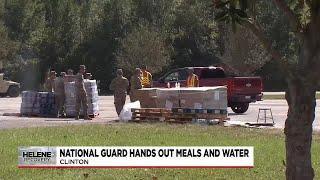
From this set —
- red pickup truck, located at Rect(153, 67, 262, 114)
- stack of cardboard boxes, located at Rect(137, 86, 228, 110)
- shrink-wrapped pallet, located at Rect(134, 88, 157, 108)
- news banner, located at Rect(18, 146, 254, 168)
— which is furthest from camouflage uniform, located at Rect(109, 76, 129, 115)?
news banner, located at Rect(18, 146, 254, 168)

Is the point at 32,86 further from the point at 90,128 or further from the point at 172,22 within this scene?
the point at 90,128

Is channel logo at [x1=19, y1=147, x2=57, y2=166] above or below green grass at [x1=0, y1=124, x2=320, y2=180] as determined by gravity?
above

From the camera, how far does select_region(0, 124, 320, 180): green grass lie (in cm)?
877

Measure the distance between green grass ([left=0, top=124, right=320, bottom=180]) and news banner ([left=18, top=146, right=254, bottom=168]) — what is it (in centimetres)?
14

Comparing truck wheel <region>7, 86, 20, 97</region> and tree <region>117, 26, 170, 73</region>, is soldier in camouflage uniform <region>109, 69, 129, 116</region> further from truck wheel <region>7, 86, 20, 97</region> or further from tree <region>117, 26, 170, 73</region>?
tree <region>117, 26, 170, 73</region>

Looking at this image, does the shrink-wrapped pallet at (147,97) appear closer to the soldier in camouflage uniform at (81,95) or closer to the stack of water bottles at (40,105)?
the soldier in camouflage uniform at (81,95)

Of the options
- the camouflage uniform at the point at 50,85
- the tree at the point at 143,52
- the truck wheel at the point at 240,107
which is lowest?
the truck wheel at the point at 240,107

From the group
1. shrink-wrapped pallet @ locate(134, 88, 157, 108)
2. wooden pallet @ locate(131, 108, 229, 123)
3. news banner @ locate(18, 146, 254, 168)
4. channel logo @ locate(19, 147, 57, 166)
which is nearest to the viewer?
news banner @ locate(18, 146, 254, 168)

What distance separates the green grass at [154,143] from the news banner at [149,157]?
5.6 inches

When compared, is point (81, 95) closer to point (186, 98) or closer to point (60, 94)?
point (60, 94)

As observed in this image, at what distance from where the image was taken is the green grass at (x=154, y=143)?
28.8ft

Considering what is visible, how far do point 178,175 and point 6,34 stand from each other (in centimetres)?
5204

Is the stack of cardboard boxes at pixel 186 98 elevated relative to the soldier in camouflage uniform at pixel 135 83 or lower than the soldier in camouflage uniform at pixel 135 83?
lower

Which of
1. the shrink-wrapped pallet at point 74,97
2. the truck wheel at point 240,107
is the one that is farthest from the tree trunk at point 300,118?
the truck wheel at point 240,107
